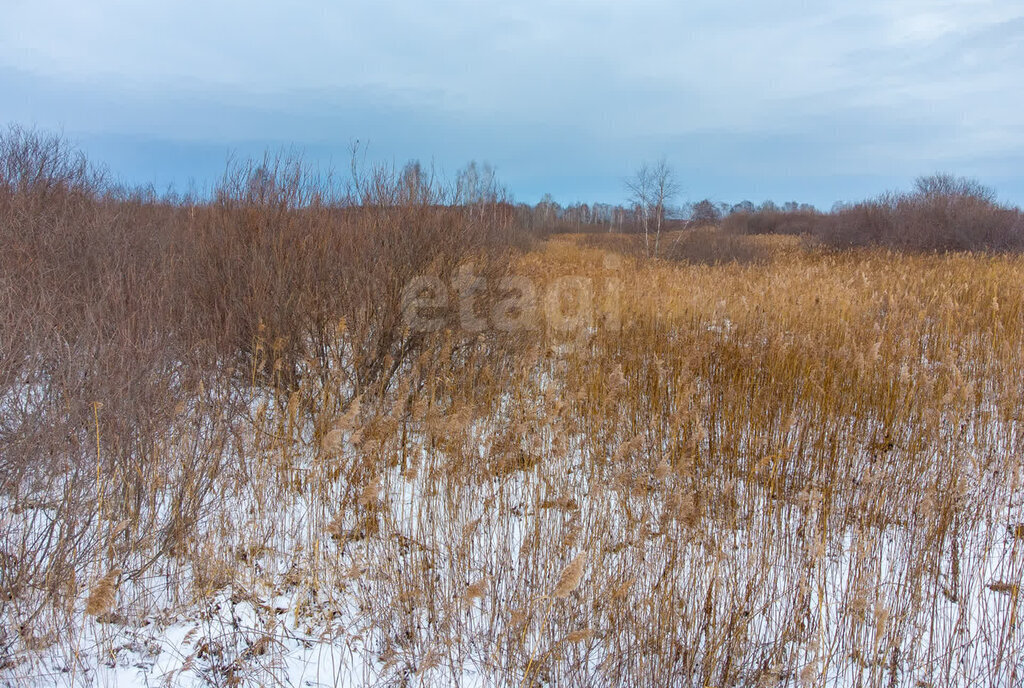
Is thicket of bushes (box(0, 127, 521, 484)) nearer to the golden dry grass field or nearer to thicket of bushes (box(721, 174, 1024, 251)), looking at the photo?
the golden dry grass field

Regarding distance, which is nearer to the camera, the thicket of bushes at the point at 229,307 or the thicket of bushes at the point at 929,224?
the thicket of bushes at the point at 229,307

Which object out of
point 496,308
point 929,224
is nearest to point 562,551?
point 496,308

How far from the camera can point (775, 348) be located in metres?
5.12

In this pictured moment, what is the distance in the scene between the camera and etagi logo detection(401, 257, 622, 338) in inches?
218

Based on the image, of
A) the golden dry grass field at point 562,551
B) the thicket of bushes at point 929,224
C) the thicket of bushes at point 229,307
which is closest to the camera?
the golden dry grass field at point 562,551

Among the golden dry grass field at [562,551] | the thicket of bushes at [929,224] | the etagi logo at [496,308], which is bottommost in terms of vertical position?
the golden dry grass field at [562,551]

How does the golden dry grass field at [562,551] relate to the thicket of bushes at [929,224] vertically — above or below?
below

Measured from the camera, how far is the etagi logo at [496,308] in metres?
5.54

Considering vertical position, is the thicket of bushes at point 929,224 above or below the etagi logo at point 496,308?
above

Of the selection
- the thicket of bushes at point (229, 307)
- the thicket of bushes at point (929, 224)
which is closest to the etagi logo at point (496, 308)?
the thicket of bushes at point (229, 307)

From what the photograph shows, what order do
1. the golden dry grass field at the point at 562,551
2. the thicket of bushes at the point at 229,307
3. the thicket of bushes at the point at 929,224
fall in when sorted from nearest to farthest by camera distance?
the golden dry grass field at the point at 562,551 → the thicket of bushes at the point at 229,307 → the thicket of bushes at the point at 929,224

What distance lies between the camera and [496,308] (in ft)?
20.4

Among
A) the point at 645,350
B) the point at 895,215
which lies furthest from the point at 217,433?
the point at 895,215

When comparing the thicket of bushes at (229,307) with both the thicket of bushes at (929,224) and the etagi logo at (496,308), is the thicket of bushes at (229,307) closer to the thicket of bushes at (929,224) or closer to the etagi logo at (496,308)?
the etagi logo at (496,308)
